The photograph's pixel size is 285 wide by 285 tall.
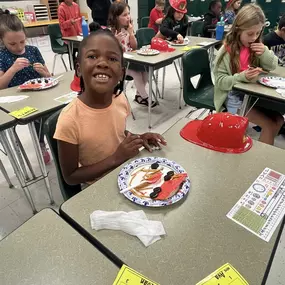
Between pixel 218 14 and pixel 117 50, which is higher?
Answer: pixel 117 50

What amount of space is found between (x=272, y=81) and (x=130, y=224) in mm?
1459

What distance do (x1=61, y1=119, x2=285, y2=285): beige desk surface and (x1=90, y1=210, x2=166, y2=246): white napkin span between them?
1cm

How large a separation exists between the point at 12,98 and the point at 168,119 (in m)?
1.68

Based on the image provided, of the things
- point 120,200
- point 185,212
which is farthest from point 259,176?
point 120,200

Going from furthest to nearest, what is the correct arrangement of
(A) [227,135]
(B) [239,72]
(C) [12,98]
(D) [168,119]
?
(D) [168,119]
(B) [239,72]
(C) [12,98]
(A) [227,135]

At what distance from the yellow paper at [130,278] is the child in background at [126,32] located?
A: 2.33 metres

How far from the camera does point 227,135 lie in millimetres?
925

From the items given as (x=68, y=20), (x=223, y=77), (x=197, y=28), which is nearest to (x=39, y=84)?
(x=223, y=77)

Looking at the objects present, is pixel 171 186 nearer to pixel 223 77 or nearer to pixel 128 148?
pixel 128 148

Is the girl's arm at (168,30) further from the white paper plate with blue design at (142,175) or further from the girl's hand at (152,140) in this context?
the white paper plate with blue design at (142,175)

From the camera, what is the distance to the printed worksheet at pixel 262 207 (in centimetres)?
64

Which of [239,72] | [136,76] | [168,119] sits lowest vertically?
[168,119]

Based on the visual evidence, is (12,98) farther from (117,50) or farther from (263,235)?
(263,235)

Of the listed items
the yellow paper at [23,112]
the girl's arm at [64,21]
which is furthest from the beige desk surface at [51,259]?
the girl's arm at [64,21]
